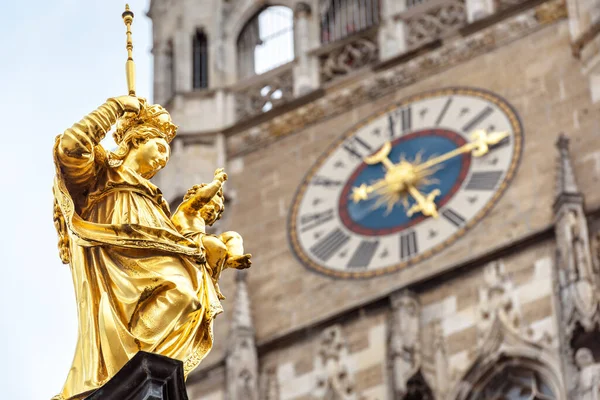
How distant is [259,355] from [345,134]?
8.96 ft

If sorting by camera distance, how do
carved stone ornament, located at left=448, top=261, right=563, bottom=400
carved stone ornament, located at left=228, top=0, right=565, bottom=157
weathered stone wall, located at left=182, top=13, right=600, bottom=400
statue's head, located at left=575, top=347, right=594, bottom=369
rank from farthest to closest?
carved stone ornament, located at left=228, top=0, right=565, bottom=157 → weathered stone wall, located at left=182, top=13, right=600, bottom=400 → carved stone ornament, located at left=448, top=261, right=563, bottom=400 → statue's head, located at left=575, top=347, right=594, bottom=369

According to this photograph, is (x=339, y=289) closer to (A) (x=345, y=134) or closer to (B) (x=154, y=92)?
(A) (x=345, y=134)

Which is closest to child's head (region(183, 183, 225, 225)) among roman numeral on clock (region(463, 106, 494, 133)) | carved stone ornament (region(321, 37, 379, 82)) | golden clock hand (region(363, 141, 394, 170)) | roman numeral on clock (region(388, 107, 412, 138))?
roman numeral on clock (region(463, 106, 494, 133))

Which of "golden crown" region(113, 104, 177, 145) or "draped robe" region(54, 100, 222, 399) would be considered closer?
"draped robe" region(54, 100, 222, 399)

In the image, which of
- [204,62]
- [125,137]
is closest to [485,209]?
[204,62]

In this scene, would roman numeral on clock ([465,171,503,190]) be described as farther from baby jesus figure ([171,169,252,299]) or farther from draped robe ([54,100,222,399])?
draped robe ([54,100,222,399])

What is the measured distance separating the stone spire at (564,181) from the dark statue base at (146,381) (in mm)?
14120

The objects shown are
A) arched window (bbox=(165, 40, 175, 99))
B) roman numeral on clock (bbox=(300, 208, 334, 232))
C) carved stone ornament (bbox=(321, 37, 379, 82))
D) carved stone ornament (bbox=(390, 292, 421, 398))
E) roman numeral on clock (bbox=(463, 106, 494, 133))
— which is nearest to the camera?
carved stone ornament (bbox=(390, 292, 421, 398))

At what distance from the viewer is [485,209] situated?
77.6 feet

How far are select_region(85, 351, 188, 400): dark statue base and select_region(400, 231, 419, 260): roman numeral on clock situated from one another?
15.1 meters

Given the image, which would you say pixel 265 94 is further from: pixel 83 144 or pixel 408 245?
pixel 83 144

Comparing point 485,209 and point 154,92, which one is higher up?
point 154,92

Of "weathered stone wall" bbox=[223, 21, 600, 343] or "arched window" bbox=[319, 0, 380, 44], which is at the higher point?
"arched window" bbox=[319, 0, 380, 44]

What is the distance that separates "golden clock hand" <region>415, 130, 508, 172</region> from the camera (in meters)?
24.3
